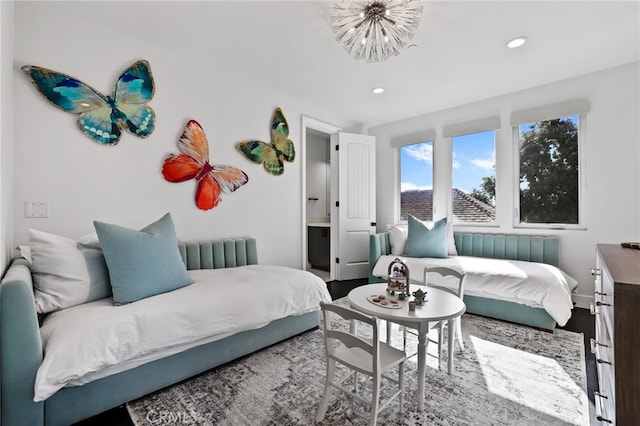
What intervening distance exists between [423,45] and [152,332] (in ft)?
10.00

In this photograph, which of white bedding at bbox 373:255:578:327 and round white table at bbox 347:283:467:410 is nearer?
round white table at bbox 347:283:467:410

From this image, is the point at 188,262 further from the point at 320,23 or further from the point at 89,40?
the point at 320,23

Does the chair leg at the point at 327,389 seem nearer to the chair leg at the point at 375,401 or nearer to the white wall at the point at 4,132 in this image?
the chair leg at the point at 375,401

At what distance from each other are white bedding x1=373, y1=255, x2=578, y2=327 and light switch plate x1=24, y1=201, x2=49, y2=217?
3.52 meters

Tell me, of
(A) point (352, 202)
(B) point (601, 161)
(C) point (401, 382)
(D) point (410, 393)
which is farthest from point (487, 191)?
(C) point (401, 382)

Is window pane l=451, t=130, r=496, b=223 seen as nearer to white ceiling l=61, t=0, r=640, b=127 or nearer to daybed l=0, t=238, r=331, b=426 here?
white ceiling l=61, t=0, r=640, b=127

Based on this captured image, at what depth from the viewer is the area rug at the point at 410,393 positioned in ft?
5.11

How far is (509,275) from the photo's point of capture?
2.83 m

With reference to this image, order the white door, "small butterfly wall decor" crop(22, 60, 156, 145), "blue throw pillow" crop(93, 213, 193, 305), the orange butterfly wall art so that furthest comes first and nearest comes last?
the white door
the orange butterfly wall art
"small butterfly wall decor" crop(22, 60, 156, 145)
"blue throw pillow" crop(93, 213, 193, 305)

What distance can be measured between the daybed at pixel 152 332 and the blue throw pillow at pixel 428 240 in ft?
5.48

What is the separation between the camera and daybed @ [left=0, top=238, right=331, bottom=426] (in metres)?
1.27

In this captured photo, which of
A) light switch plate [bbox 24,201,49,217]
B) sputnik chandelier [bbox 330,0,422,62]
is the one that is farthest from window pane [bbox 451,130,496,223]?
light switch plate [bbox 24,201,49,217]

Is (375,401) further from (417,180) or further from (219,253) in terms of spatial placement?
(417,180)

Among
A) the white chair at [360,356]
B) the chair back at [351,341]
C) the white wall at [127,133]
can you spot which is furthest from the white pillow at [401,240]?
the chair back at [351,341]
